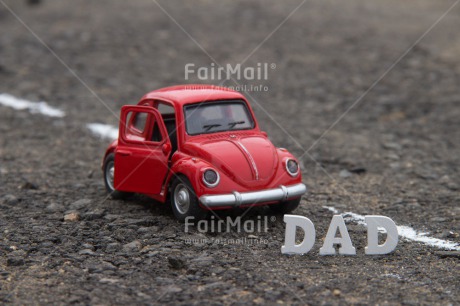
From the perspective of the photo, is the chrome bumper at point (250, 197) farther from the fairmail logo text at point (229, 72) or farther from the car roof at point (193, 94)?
the fairmail logo text at point (229, 72)

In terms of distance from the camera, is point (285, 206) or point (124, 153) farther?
point (124, 153)

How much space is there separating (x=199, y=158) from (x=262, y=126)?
563cm

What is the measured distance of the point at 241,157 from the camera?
7.71 metres

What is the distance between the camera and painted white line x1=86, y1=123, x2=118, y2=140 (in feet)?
41.2

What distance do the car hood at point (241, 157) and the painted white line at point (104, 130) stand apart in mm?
4853

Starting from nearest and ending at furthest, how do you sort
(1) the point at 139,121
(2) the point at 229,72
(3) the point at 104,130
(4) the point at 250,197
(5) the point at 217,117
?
(4) the point at 250,197, (5) the point at 217,117, (1) the point at 139,121, (3) the point at 104,130, (2) the point at 229,72

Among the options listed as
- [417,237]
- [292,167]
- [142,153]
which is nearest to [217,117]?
[142,153]

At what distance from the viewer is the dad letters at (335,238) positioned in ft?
22.9

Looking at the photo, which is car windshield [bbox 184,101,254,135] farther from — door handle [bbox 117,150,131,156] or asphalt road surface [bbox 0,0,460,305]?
asphalt road surface [bbox 0,0,460,305]

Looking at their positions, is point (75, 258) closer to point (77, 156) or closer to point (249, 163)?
point (249, 163)

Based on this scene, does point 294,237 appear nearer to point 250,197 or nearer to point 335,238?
point 335,238

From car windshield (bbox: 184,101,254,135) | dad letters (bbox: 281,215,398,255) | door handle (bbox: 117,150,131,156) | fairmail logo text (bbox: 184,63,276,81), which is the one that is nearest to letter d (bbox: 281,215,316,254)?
dad letters (bbox: 281,215,398,255)

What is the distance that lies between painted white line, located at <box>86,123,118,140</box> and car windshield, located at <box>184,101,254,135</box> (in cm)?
441

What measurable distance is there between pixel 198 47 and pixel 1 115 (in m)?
6.21
